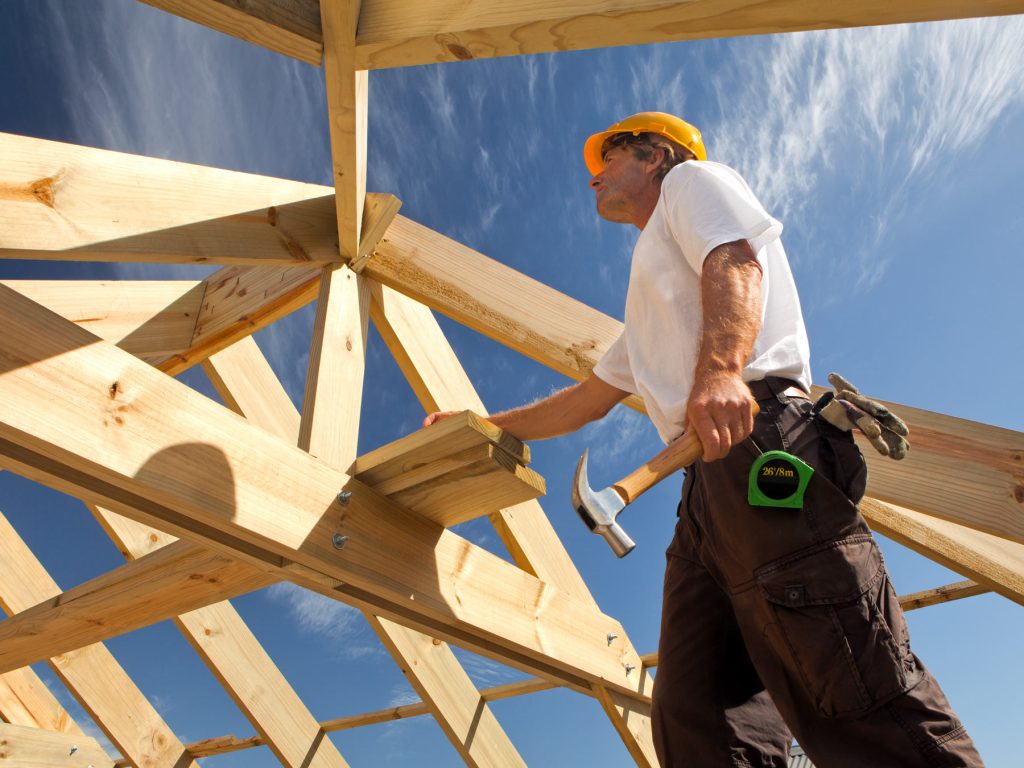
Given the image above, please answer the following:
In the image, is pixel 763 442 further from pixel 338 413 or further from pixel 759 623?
pixel 338 413

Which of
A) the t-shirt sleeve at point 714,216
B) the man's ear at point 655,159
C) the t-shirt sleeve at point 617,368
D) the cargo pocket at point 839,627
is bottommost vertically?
the cargo pocket at point 839,627

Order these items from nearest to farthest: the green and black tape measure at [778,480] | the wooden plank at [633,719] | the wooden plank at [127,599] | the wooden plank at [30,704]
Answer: the green and black tape measure at [778,480], the wooden plank at [127,599], the wooden plank at [633,719], the wooden plank at [30,704]

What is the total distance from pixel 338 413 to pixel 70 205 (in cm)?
73

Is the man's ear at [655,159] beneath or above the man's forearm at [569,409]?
above

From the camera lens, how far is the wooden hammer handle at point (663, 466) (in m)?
1.13

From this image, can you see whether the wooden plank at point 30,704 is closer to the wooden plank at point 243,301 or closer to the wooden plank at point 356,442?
the wooden plank at point 356,442

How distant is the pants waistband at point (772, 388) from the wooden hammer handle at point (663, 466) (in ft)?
0.61

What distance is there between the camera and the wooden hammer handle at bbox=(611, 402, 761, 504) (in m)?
1.13

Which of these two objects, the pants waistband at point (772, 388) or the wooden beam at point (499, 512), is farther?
the wooden beam at point (499, 512)

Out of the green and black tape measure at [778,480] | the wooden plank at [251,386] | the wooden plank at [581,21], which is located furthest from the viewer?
the wooden plank at [251,386]

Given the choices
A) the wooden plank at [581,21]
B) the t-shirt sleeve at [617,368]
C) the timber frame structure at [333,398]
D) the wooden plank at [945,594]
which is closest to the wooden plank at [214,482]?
the timber frame structure at [333,398]

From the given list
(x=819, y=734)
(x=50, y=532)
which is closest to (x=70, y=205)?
(x=819, y=734)

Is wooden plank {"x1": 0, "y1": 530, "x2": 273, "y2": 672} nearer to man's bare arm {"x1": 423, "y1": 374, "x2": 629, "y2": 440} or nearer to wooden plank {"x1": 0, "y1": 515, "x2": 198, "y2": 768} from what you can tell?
man's bare arm {"x1": 423, "y1": 374, "x2": 629, "y2": 440}

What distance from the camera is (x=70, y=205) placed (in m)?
1.77
